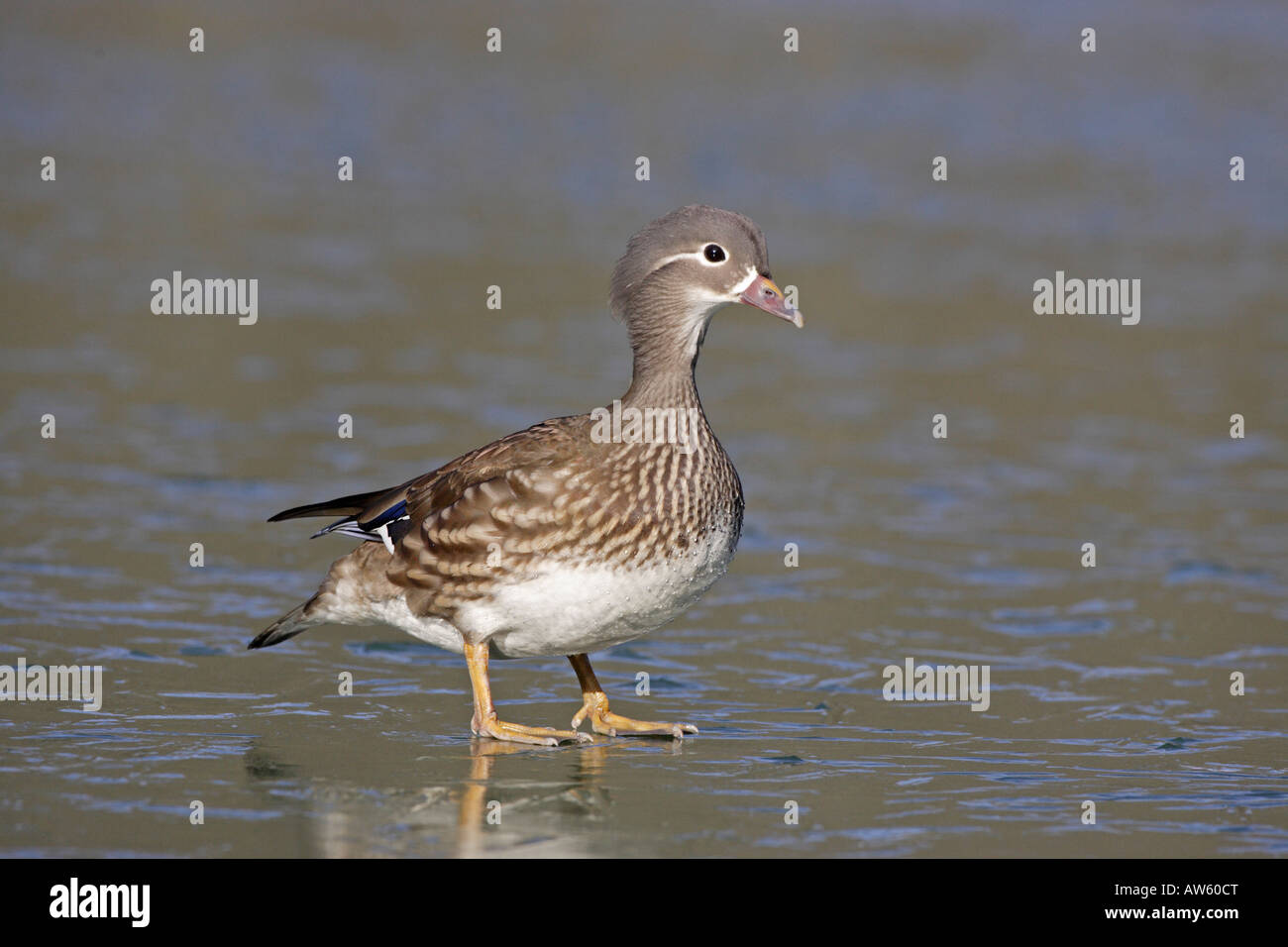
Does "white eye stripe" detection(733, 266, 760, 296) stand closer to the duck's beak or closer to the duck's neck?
the duck's beak

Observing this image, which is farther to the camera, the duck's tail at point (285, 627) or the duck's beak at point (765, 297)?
the duck's tail at point (285, 627)

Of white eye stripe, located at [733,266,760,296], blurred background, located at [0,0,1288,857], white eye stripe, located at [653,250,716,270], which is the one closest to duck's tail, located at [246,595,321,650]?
blurred background, located at [0,0,1288,857]

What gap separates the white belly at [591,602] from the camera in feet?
25.9

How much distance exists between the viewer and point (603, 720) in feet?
27.8

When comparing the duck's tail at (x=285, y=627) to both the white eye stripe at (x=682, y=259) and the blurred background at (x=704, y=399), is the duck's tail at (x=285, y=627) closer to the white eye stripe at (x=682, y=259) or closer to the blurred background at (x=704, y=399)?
the blurred background at (x=704, y=399)

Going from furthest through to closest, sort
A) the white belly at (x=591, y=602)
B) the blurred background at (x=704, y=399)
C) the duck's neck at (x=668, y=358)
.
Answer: the duck's neck at (x=668, y=358)
the white belly at (x=591, y=602)
the blurred background at (x=704, y=399)

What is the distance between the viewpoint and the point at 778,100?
25.9 meters

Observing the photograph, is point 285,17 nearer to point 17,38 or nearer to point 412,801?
point 17,38

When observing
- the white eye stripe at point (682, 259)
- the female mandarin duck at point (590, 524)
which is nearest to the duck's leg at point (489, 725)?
the female mandarin duck at point (590, 524)

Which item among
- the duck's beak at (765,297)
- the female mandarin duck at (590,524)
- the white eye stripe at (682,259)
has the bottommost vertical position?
the female mandarin duck at (590,524)

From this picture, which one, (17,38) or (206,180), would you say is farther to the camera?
(17,38)

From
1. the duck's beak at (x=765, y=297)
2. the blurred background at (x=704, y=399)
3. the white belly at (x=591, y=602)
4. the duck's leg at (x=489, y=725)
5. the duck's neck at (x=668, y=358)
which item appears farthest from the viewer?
the duck's neck at (x=668, y=358)
